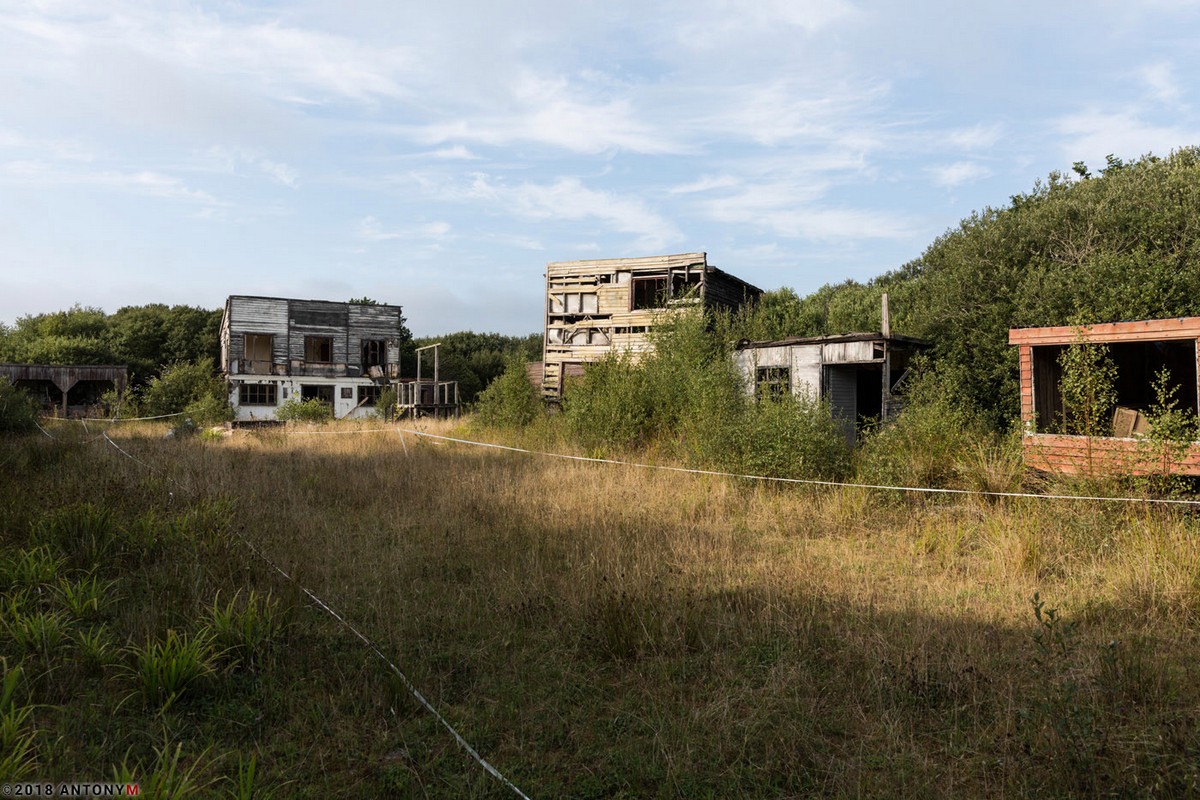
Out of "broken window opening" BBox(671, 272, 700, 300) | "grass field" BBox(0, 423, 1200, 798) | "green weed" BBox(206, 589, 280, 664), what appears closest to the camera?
"grass field" BBox(0, 423, 1200, 798)

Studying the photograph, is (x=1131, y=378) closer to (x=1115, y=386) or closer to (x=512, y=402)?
(x=1115, y=386)

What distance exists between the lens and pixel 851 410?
1856 cm

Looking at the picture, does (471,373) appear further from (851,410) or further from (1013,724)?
(1013,724)

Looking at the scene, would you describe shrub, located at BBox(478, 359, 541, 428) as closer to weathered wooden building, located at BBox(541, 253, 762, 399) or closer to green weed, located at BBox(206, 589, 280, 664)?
weathered wooden building, located at BBox(541, 253, 762, 399)

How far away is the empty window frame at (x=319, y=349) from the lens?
38.2m

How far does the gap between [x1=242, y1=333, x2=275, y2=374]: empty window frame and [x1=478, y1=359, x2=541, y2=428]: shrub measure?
20.5m

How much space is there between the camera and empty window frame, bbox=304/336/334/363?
3817 centimetres

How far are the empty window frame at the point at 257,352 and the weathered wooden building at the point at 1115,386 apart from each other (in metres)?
35.0

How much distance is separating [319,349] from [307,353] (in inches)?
32.0

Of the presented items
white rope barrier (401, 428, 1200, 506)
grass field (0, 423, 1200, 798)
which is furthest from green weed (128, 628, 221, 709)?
white rope barrier (401, 428, 1200, 506)

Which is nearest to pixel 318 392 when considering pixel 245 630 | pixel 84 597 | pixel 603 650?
pixel 84 597

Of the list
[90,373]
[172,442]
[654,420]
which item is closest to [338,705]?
[654,420]

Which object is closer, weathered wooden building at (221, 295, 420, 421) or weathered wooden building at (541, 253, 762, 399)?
weathered wooden building at (541, 253, 762, 399)

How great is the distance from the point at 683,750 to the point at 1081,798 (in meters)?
1.89
